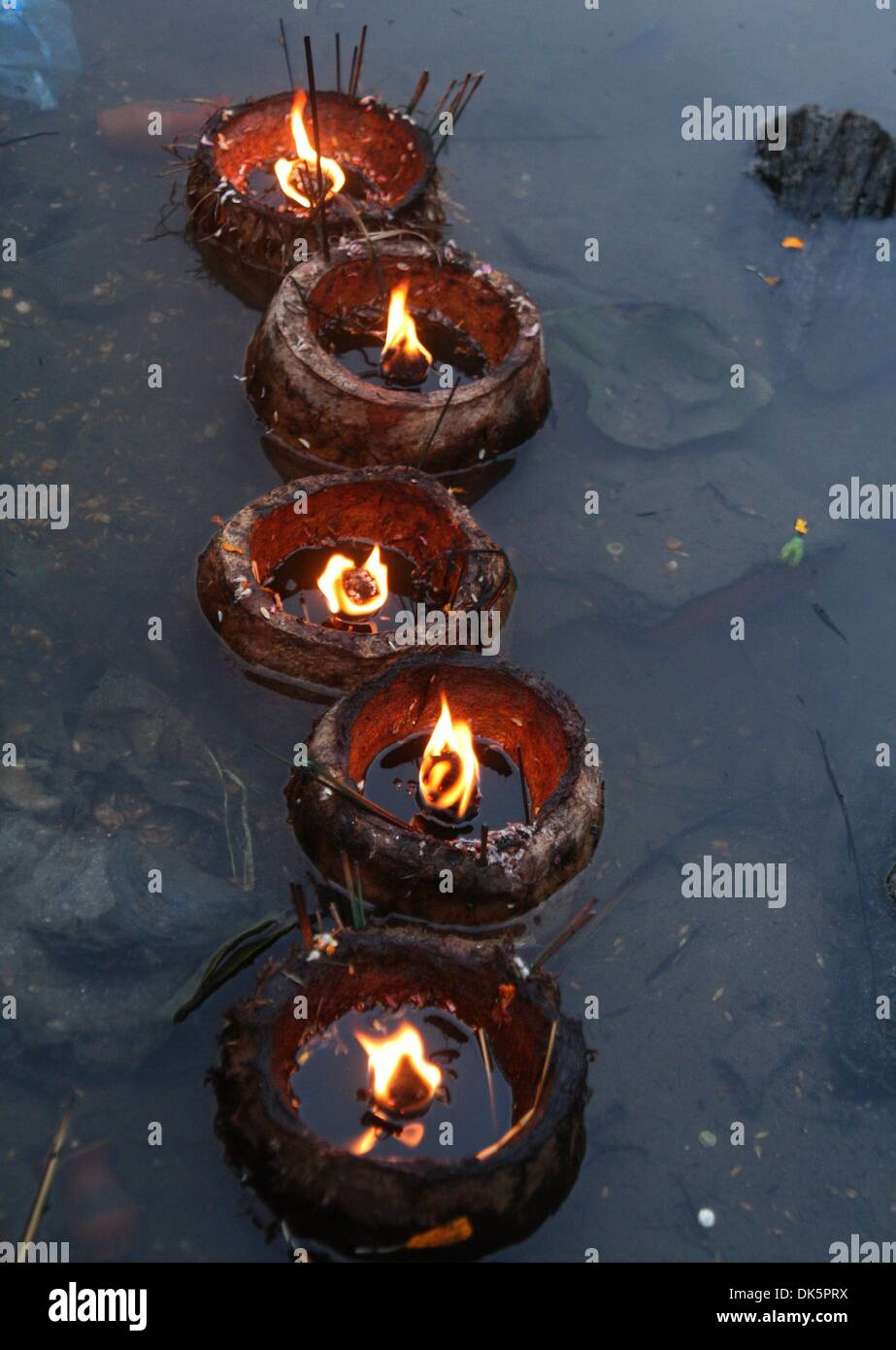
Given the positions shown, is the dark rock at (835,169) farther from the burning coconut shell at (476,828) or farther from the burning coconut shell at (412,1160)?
the burning coconut shell at (412,1160)

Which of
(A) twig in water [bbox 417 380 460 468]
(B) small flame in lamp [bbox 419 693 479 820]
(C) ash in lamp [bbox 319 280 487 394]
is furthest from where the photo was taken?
(C) ash in lamp [bbox 319 280 487 394]

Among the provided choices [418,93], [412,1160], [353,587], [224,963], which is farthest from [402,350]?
[412,1160]

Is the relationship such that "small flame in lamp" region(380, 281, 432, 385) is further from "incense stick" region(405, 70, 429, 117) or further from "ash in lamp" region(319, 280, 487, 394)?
"incense stick" region(405, 70, 429, 117)

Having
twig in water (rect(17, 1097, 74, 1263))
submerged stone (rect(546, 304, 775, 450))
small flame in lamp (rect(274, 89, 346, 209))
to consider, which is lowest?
twig in water (rect(17, 1097, 74, 1263))

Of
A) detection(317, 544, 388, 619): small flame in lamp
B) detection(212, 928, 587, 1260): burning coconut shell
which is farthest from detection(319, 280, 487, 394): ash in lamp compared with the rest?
detection(212, 928, 587, 1260): burning coconut shell

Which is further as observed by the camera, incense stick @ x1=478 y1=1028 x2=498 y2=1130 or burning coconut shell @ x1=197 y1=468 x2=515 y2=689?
burning coconut shell @ x1=197 y1=468 x2=515 y2=689

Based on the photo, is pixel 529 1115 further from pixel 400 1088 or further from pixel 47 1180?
pixel 47 1180
